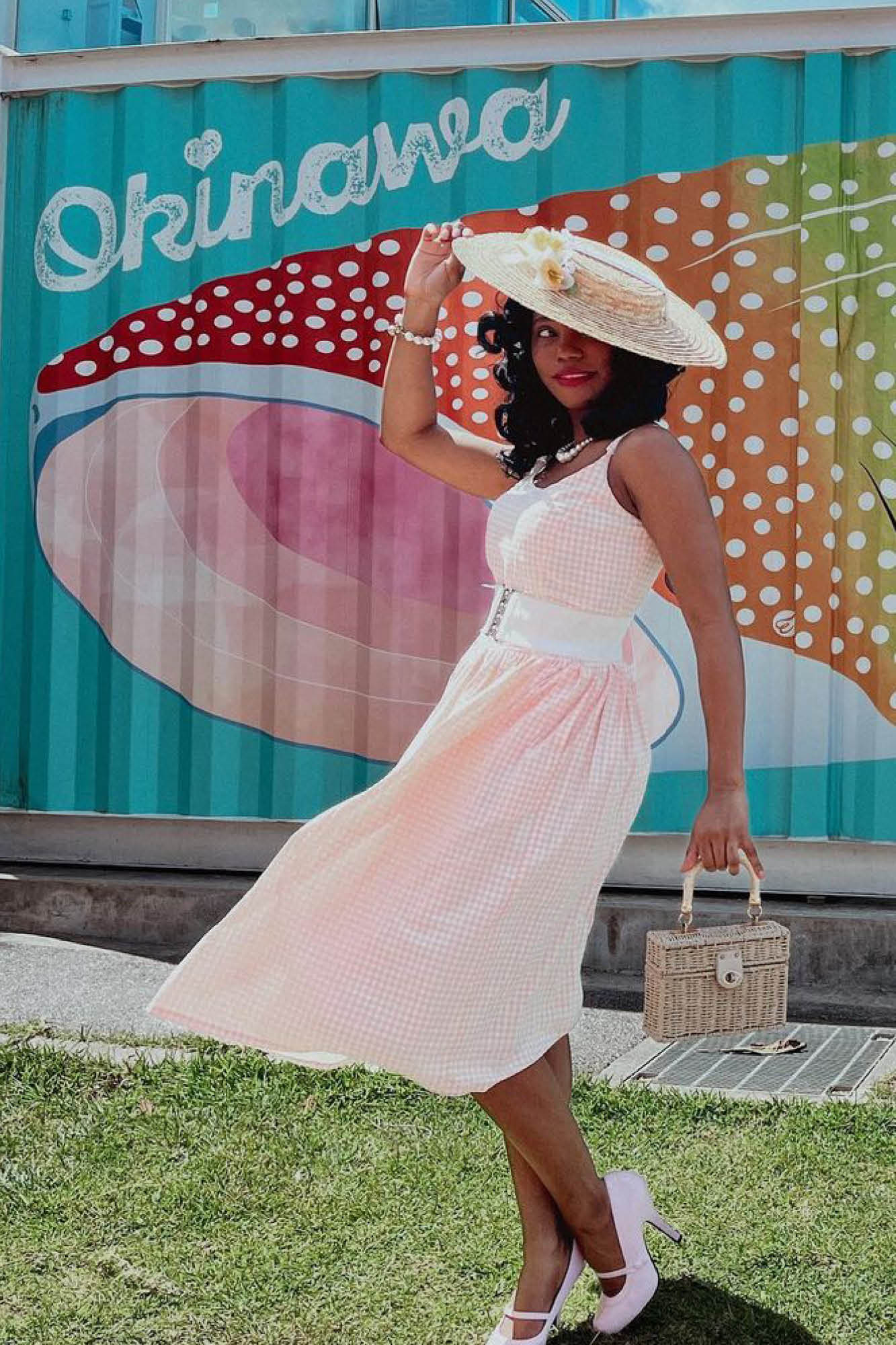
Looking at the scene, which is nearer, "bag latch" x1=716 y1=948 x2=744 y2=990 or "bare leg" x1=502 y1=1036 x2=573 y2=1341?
"bare leg" x1=502 y1=1036 x2=573 y2=1341

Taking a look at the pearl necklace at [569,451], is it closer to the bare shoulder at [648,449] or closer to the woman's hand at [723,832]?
the bare shoulder at [648,449]

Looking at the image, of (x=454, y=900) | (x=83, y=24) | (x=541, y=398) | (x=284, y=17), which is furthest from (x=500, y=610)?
(x=83, y=24)

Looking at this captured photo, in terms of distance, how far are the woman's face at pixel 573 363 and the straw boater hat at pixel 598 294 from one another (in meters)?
0.06

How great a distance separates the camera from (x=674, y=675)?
20.9ft

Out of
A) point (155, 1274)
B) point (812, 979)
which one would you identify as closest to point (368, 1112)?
point (155, 1274)

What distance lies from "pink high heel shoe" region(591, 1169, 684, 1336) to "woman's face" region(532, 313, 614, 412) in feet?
5.05

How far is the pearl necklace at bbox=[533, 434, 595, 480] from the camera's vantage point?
9.96 feet

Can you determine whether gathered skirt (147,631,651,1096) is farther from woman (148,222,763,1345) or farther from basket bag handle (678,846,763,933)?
basket bag handle (678,846,763,933)

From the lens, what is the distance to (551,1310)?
2.86 metres

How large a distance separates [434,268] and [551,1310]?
209 centimetres

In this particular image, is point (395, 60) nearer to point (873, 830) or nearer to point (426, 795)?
point (873, 830)

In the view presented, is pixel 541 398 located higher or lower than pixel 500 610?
higher

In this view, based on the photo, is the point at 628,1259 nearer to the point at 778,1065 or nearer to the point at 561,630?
the point at 561,630

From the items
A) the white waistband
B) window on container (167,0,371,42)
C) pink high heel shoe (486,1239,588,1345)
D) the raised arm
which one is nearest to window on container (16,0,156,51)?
window on container (167,0,371,42)
